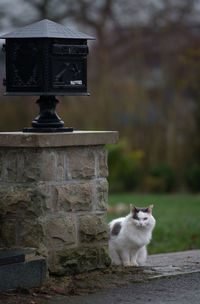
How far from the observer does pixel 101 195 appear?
6.41m

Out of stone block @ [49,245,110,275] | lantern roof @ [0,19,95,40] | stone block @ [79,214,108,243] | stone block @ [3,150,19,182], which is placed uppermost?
lantern roof @ [0,19,95,40]

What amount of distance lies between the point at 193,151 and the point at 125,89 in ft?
9.10

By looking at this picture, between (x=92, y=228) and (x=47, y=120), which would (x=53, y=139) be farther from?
(x=92, y=228)

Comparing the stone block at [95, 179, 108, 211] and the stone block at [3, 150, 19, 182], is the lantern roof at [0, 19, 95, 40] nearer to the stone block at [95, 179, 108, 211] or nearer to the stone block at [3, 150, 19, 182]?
the stone block at [3, 150, 19, 182]

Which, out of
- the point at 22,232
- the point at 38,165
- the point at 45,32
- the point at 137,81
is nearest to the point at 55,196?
the point at 38,165

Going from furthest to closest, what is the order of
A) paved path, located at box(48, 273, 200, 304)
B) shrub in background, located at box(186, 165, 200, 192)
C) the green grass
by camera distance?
1. shrub in background, located at box(186, 165, 200, 192)
2. the green grass
3. paved path, located at box(48, 273, 200, 304)

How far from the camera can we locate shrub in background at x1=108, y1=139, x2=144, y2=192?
18.8m

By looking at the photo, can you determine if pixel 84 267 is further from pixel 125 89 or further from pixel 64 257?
pixel 125 89

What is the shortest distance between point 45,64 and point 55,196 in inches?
45.6

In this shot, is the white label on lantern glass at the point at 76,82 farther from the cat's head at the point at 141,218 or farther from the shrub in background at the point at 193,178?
the shrub in background at the point at 193,178

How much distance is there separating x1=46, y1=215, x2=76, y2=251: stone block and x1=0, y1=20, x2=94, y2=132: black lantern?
0.80m

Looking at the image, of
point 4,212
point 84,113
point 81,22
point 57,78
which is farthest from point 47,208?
point 81,22

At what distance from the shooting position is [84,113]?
776 inches

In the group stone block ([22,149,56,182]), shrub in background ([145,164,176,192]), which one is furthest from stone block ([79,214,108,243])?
shrub in background ([145,164,176,192])
